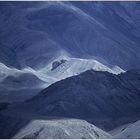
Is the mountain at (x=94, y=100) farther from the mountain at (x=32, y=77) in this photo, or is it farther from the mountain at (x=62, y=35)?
the mountain at (x=62, y=35)

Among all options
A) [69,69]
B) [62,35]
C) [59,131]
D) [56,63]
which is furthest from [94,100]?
[62,35]

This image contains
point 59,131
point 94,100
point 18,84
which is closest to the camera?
point 59,131

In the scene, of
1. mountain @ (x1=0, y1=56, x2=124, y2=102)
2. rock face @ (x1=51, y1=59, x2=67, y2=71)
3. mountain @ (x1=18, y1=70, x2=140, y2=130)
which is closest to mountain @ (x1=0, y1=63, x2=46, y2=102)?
mountain @ (x1=0, y1=56, x2=124, y2=102)

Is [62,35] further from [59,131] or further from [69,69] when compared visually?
[59,131]

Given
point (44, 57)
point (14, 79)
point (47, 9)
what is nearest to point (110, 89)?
point (14, 79)

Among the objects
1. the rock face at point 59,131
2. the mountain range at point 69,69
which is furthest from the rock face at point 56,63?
the rock face at point 59,131

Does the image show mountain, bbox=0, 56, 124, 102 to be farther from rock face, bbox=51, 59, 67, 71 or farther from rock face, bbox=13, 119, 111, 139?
rock face, bbox=13, 119, 111, 139

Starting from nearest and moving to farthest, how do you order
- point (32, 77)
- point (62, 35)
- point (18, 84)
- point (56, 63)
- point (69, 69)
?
point (18, 84), point (32, 77), point (69, 69), point (56, 63), point (62, 35)
